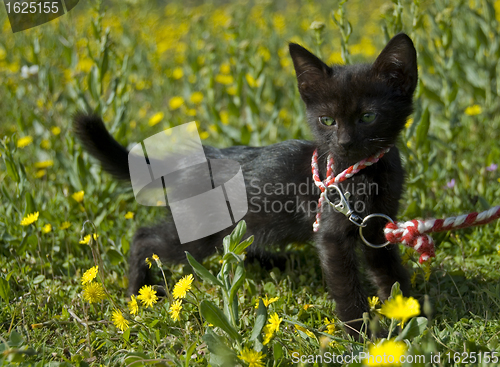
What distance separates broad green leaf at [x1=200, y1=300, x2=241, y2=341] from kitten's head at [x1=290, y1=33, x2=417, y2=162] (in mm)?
797

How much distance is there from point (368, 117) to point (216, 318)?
99 centimetres

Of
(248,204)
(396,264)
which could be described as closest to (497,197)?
(396,264)

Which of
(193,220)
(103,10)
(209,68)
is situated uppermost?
(103,10)

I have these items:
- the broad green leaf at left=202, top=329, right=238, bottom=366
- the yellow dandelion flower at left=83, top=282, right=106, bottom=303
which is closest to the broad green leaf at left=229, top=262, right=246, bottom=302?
the broad green leaf at left=202, top=329, right=238, bottom=366

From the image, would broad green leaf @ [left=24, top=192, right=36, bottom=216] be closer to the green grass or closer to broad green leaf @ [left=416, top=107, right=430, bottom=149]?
the green grass

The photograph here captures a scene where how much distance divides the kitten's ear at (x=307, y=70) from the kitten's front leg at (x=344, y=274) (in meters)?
0.66

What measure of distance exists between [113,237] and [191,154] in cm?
85

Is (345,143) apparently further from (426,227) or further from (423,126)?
(423,126)

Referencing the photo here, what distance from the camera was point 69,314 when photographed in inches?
76.5

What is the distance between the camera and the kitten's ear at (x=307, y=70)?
1811 mm

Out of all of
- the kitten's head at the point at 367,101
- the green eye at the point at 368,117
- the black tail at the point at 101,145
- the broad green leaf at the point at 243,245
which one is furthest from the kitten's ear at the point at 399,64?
the black tail at the point at 101,145

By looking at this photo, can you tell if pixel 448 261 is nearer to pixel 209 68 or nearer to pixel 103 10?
pixel 209 68

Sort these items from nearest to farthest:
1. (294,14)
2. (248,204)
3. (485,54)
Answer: (248,204)
(485,54)
(294,14)

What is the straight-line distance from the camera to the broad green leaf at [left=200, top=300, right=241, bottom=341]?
4.57 feet
